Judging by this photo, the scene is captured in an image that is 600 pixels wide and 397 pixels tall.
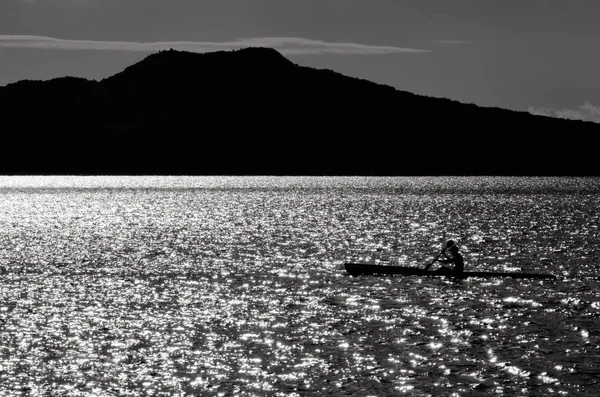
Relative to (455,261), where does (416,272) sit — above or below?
below

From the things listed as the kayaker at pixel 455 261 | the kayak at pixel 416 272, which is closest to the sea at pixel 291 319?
the kayak at pixel 416 272

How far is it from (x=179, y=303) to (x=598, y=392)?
26.1 m

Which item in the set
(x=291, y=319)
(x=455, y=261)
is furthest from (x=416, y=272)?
(x=291, y=319)

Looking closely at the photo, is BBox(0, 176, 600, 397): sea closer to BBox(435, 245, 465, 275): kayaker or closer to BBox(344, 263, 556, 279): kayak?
BBox(344, 263, 556, 279): kayak

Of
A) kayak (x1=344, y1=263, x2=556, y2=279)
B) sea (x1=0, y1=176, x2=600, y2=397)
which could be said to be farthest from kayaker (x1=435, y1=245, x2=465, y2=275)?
sea (x1=0, y1=176, x2=600, y2=397)

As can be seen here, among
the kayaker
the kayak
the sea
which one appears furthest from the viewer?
the kayak

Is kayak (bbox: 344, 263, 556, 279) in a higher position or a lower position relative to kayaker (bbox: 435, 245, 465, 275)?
lower

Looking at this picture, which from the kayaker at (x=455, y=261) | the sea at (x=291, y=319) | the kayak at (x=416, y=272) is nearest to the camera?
the sea at (x=291, y=319)

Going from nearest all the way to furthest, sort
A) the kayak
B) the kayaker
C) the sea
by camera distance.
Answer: the sea → the kayaker → the kayak

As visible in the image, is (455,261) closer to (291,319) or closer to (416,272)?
(416,272)

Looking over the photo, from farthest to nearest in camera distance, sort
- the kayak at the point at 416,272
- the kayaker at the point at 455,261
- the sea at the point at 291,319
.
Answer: the kayak at the point at 416,272, the kayaker at the point at 455,261, the sea at the point at 291,319

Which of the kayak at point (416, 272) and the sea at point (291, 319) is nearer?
the sea at point (291, 319)

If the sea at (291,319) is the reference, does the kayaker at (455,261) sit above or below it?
above

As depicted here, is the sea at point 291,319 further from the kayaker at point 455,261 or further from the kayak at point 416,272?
the kayaker at point 455,261
